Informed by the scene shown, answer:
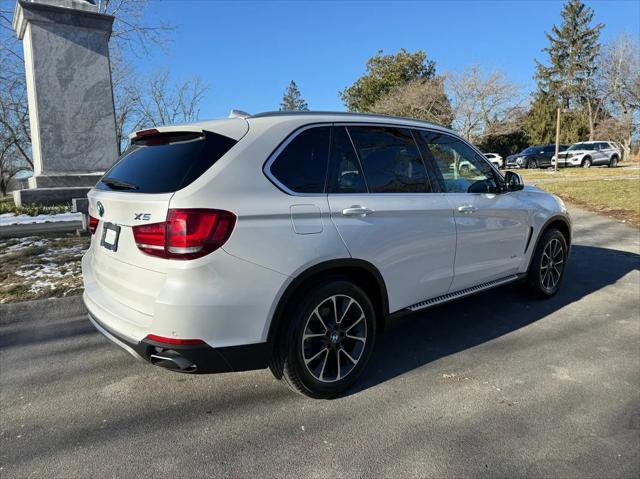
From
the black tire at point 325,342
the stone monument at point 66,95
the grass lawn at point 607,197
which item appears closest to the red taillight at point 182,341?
the black tire at point 325,342

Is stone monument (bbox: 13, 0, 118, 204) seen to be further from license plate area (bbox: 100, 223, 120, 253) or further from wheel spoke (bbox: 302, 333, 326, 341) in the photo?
wheel spoke (bbox: 302, 333, 326, 341)

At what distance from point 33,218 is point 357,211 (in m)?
8.38

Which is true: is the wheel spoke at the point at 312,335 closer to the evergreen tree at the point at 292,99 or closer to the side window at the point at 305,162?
the side window at the point at 305,162

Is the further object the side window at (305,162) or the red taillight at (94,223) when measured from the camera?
the red taillight at (94,223)

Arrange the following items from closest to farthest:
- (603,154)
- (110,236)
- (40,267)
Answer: (110,236) < (40,267) < (603,154)

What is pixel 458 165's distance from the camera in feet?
13.0

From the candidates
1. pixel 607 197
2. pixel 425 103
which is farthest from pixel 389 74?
pixel 607 197

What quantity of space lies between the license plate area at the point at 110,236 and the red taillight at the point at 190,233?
44 centimetres

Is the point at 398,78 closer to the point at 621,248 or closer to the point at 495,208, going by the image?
the point at 621,248

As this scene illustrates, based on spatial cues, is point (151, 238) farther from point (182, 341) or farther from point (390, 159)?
point (390, 159)

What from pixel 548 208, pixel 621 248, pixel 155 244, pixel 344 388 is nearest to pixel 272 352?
pixel 344 388

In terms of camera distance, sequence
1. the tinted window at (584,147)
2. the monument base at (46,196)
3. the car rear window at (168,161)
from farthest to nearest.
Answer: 1. the tinted window at (584,147)
2. the monument base at (46,196)
3. the car rear window at (168,161)

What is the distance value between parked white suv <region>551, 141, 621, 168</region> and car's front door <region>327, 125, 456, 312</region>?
30254 mm

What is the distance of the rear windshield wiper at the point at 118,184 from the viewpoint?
274 centimetres
